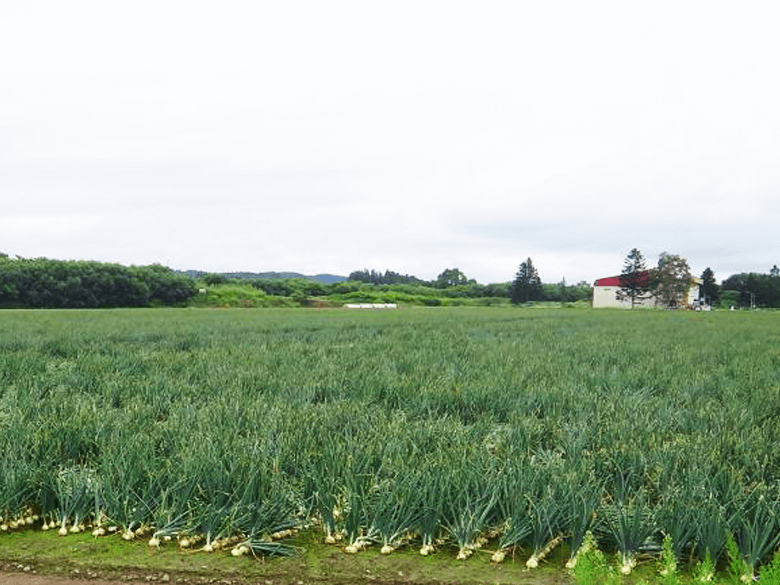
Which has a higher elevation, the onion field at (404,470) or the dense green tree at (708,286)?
the dense green tree at (708,286)

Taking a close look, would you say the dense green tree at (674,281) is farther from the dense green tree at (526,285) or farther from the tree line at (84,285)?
the tree line at (84,285)

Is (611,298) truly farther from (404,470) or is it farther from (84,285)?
(404,470)

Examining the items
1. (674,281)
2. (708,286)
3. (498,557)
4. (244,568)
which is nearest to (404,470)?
(498,557)

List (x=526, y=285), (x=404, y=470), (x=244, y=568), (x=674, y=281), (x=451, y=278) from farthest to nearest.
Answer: (x=451, y=278) < (x=526, y=285) < (x=674, y=281) < (x=404, y=470) < (x=244, y=568)

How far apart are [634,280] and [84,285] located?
8902cm

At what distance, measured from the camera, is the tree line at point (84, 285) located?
72625 mm

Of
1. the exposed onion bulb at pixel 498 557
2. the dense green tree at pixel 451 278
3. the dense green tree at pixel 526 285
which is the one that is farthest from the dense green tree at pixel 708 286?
the exposed onion bulb at pixel 498 557

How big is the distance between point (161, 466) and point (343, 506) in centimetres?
133

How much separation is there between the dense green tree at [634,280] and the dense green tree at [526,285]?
1502 cm

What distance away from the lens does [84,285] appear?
250 feet

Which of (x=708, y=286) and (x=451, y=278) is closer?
(x=708, y=286)

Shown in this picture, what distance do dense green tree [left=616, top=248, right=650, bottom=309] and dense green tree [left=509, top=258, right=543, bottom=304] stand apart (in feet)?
49.3

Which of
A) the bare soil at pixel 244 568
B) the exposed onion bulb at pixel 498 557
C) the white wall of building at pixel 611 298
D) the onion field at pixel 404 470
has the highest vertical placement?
the white wall of building at pixel 611 298

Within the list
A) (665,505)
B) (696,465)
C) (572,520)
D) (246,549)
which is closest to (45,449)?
(246,549)
